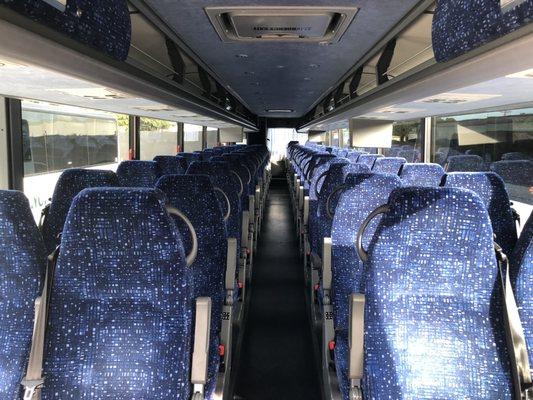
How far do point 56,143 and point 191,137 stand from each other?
8.99 metres

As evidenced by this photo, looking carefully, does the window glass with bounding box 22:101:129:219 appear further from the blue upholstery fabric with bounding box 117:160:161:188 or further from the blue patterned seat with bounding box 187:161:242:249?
the blue patterned seat with bounding box 187:161:242:249

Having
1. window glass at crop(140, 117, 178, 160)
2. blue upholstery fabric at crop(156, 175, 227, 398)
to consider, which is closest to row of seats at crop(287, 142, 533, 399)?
blue upholstery fabric at crop(156, 175, 227, 398)

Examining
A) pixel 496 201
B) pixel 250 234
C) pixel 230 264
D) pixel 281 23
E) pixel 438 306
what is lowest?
pixel 250 234

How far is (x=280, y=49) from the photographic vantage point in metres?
5.93

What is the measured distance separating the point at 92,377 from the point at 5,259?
2.17ft

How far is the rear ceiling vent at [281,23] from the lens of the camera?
4090 mm

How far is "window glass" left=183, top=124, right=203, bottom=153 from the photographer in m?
13.3

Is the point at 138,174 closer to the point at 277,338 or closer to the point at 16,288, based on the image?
the point at 277,338

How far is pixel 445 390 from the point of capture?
1920mm

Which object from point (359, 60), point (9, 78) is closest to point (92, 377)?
point (9, 78)

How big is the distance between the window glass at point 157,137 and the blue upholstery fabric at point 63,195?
19.0 ft

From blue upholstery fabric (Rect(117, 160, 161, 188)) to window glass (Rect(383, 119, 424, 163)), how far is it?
5074 mm

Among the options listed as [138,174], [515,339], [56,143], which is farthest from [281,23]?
[515,339]

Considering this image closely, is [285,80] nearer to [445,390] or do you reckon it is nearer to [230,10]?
[230,10]
